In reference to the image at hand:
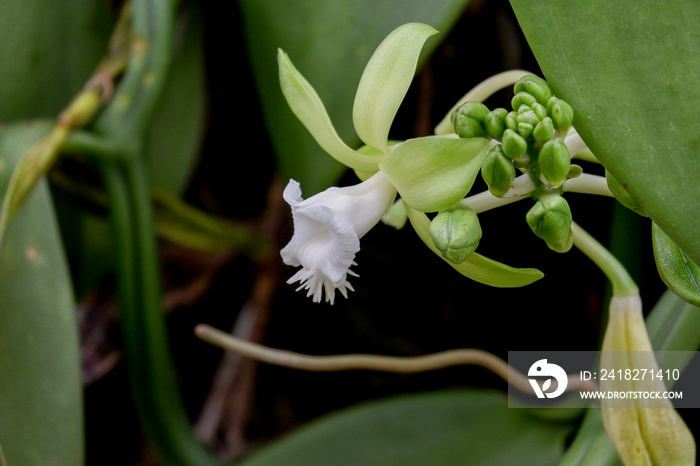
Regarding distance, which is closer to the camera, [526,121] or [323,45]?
[526,121]

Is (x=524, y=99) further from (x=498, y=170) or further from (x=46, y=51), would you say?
(x=46, y=51)

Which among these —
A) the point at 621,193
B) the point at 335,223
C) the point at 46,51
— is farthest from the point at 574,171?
the point at 46,51

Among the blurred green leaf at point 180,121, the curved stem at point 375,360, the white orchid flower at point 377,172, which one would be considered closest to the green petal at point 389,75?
the white orchid flower at point 377,172

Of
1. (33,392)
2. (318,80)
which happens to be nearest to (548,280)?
(318,80)

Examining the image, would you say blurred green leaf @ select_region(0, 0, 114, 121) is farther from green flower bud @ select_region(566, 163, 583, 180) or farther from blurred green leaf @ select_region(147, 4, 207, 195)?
green flower bud @ select_region(566, 163, 583, 180)

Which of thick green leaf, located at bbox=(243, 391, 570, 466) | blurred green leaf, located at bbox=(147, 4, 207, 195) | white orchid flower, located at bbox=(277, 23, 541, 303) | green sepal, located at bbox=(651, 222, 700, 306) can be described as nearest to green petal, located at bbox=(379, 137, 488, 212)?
white orchid flower, located at bbox=(277, 23, 541, 303)

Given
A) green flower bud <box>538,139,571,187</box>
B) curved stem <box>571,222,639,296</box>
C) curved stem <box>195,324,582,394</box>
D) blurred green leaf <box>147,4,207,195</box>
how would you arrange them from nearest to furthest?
green flower bud <box>538,139,571,187</box> → curved stem <box>571,222,639,296</box> → curved stem <box>195,324,582,394</box> → blurred green leaf <box>147,4,207,195</box>

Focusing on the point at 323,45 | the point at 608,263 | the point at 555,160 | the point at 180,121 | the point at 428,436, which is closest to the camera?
the point at 555,160
